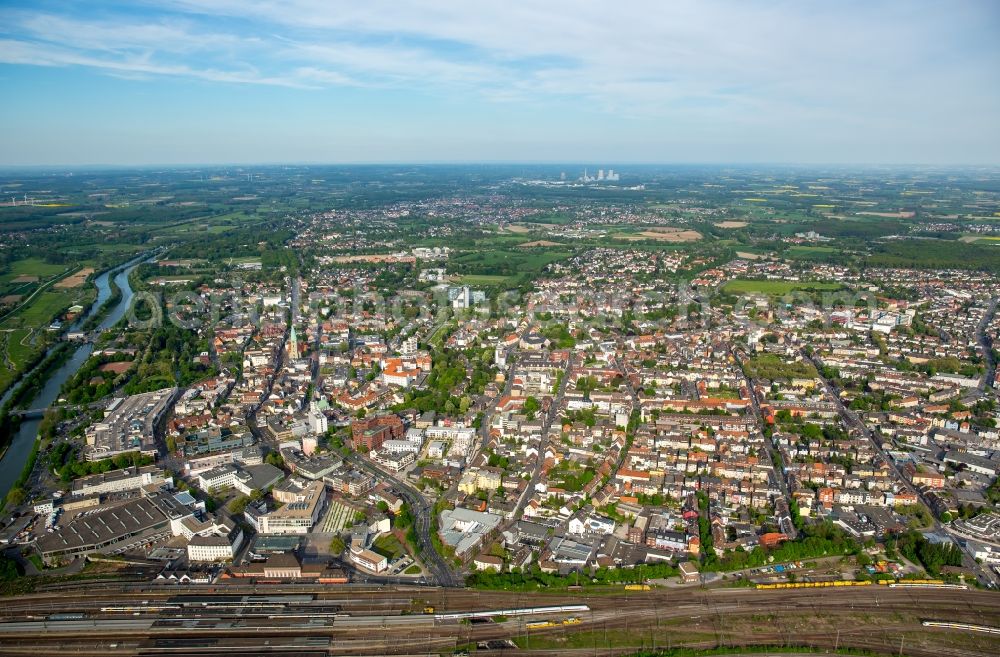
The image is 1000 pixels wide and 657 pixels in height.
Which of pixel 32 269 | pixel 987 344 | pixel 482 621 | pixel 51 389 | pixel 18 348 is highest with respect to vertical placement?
pixel 32 269

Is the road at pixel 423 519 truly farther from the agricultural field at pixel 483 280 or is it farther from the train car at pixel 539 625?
the agricultural field at pixel 483 280

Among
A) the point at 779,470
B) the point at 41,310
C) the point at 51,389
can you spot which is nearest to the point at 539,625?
the point at 779,470

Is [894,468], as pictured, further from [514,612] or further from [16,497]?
[16,497]

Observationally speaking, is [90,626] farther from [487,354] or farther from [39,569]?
[487,354]

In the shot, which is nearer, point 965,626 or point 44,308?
point 965,626

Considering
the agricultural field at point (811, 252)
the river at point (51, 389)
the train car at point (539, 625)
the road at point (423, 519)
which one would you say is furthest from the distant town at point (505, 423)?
the agricultural field at point (811, 252)

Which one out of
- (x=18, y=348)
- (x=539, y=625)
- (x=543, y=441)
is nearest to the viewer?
(x=539, y=625)
